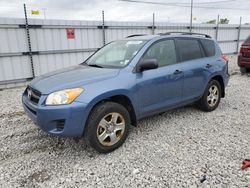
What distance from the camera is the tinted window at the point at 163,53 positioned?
11.5 ft

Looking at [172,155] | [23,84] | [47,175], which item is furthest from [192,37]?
[23,84]

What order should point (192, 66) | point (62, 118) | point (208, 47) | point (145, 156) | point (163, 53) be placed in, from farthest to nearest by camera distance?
point (208, 47), point (192, 66), point (163, 53), point (145, 156), point (62, 118)

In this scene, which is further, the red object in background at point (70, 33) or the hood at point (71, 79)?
the red object in background at point (70, 33)

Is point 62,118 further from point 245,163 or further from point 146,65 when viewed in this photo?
point 245,163

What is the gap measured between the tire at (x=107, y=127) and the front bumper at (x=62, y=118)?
14 cm

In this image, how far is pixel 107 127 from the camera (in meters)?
3.00

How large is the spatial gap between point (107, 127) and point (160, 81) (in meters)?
1.16

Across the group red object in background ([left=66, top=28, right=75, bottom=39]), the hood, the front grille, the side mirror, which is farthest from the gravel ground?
red object in background ([left=66, top=28, right=75, bottom=39])

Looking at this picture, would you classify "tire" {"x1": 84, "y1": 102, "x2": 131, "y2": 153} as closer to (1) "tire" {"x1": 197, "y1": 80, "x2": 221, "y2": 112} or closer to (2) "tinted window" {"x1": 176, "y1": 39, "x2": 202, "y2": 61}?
(2) "tinted window" {"x1": 176, "y1": 39, "x2": 202, "y2": 61}

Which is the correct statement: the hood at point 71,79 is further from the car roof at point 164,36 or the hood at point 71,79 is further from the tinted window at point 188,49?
the tinted window at point 188,49

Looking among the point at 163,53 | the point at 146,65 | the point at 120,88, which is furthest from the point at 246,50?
the point at 120,88

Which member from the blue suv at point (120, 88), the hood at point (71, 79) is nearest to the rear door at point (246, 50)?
the blue suv at point (120, 88)

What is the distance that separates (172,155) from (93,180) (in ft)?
3.76

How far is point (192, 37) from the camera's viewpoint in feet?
14.2
